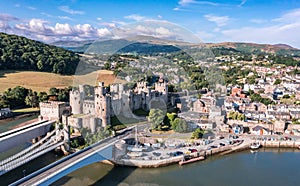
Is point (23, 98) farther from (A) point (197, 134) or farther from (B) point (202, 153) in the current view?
(B) point (202, 153)

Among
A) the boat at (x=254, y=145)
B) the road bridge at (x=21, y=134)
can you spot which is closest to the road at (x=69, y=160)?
the road bridge at (x=21, y=134)

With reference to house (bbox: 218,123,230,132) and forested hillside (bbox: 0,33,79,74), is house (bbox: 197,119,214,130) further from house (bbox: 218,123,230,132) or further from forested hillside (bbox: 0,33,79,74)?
forested hillside (bbox: 0,33,79,74)

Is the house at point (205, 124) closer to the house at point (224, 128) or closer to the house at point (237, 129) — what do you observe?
the house at point (224, 128)

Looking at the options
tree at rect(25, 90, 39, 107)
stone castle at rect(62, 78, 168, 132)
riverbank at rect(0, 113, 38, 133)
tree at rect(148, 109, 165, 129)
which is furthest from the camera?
tree at rect(25, 90, 39, 107)

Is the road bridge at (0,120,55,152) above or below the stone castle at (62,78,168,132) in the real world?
below

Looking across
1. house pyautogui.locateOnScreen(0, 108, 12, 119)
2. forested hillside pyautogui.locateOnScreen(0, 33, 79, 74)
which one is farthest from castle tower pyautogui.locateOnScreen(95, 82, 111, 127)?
forested hillside pyautogui.locateOnScreen(0, 33, 79, 74)

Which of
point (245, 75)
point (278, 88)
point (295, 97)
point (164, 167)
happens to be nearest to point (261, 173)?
point (164, 167)
